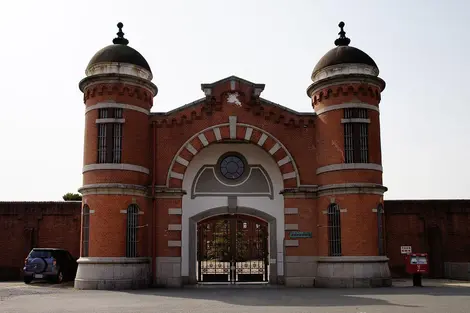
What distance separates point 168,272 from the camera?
77.2 ft

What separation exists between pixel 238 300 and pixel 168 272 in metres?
6.90

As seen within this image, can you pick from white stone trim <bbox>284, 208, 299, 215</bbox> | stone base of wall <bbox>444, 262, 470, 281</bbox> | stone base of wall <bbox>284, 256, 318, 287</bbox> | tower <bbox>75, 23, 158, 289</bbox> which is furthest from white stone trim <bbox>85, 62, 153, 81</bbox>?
stone base of wall <bbox>444, 262, 470, 281</bbox>

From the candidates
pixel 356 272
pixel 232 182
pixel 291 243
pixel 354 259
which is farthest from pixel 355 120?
pixel 356 272

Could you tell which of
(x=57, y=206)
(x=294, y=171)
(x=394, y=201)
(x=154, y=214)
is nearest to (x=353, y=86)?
(x=294, y=171)

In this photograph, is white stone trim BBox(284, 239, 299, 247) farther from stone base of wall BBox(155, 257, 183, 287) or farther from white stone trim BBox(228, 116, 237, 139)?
white stone trim BBox(228, 116, 237, 139)

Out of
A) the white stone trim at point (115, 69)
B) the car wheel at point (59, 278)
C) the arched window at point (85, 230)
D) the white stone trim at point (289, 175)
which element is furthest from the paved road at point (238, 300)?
the white stone trim at point (115, 69)

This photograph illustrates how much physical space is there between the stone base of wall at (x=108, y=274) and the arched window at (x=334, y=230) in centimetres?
808

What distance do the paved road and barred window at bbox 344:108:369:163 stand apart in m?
5.62

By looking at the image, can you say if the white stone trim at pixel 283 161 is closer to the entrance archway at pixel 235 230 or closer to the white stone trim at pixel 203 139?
the entrance archway at pixel 235 230

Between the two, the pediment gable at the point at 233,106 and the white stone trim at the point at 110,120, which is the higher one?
the pediment gable at the point at 233,106

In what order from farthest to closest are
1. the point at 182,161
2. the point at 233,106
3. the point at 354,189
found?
1. the point at 233,106
2. the point at 182,161
3. the point at 354,189

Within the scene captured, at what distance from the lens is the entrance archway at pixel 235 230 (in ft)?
79.5

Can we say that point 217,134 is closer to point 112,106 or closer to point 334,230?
point 112,106

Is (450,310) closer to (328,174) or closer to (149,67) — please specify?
(328,174)
